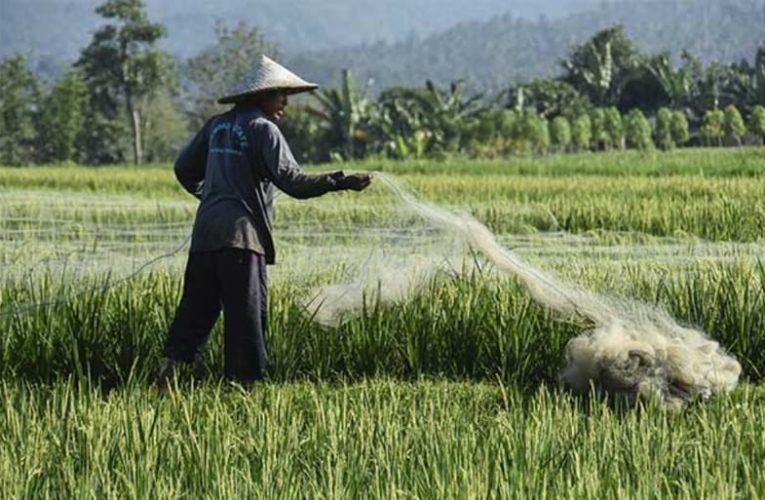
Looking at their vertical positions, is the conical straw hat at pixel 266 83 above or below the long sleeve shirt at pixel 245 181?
above

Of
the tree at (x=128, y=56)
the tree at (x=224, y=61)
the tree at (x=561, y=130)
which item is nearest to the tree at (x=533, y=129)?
the tree at (x=561, y=130)

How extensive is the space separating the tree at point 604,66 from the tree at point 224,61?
12.5 m

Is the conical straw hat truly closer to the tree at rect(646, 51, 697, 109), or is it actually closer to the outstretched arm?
the outstretched arm

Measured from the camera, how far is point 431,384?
4668 mm

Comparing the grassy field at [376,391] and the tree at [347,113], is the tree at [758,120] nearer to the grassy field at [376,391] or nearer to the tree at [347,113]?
the tree at [347,113]

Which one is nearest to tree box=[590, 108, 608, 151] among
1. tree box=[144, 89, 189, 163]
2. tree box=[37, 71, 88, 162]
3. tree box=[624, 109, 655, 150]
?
tree box=[624, 109, 655, 150]

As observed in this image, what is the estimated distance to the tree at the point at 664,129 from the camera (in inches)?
1184

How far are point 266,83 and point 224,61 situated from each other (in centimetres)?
4423

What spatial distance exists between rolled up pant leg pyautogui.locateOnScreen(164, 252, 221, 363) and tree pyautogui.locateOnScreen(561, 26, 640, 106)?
33.4 meters

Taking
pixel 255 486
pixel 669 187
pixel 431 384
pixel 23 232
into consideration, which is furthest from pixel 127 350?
pixel 669 187

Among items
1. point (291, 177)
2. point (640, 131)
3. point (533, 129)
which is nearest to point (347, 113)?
point (533, 129)

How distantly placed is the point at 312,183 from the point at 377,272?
0.89 meters

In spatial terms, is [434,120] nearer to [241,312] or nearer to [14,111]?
[14,111]

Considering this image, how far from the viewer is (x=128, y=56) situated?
41.3 meters
